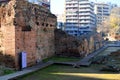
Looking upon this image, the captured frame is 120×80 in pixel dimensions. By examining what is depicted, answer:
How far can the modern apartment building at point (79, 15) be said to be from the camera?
84562mm

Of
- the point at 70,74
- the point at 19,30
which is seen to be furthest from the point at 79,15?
the point at 70,74

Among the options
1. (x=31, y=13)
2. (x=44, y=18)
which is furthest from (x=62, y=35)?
(x=31, y=13)

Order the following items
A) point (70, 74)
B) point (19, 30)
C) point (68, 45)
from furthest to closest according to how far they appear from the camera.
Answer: point (68, 45) < point (19, 30) < point (70, 74)

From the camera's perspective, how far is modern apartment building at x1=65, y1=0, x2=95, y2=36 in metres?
84.6

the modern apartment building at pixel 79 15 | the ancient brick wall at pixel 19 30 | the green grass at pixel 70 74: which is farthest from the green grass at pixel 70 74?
the modern apartment building at pixel 79 15

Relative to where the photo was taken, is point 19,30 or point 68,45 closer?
point 19,30

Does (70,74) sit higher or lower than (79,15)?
lower

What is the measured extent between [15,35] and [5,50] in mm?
1027

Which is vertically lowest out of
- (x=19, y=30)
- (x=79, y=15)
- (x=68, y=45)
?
(x=68, y=45)

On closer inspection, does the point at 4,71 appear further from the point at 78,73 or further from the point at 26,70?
the point at 78,73

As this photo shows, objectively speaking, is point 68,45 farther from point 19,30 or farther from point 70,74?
point 70,74

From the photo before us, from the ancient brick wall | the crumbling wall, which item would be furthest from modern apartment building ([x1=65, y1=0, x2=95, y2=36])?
the ancient brick wall

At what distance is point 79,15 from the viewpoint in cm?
8681

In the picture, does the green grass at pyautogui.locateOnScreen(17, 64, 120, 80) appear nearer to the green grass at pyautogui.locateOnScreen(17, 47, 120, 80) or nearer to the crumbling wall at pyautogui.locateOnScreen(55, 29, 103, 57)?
the green grass at pyautogui.locateOnScreen(17, 47, 120, 80)
